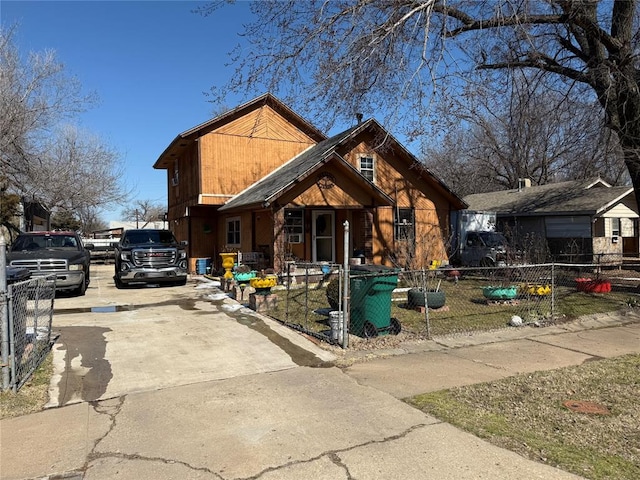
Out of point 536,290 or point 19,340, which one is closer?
point 19,340

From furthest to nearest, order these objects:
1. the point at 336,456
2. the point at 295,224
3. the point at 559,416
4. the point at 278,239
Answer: the point at 295,224, the point at 278,239, the point at 559,416, the point at 336,456

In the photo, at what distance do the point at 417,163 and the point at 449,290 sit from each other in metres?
6.82

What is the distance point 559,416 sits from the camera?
4.66m

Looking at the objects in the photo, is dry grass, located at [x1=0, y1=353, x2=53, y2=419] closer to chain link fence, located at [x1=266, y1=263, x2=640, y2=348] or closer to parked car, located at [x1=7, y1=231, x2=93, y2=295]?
chain link fence, located at [x1=266, y1=263, x2=640, y2=348]

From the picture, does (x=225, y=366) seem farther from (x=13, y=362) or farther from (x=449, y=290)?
(x=449, y=290)

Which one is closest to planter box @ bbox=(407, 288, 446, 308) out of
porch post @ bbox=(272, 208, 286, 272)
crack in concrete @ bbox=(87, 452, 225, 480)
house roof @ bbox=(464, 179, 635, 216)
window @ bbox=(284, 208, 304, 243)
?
porch post @ bbox=(272, 208, 286, 272)

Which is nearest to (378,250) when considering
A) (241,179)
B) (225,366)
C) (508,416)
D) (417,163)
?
(417,163)

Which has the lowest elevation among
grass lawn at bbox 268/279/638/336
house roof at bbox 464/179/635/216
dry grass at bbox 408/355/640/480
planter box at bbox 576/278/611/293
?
dry grass at bbox 408/355/640/480

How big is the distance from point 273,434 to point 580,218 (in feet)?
77.0

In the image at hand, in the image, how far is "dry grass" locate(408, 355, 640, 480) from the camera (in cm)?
378

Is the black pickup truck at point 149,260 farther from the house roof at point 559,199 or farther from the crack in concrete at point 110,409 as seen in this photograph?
the house roof at point 559,199

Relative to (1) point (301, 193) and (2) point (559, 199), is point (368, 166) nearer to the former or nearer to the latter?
(1) point (301, 193)

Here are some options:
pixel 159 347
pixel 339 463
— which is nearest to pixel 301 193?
pixel 159 347

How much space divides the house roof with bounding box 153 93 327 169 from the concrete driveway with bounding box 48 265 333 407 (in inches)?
360
